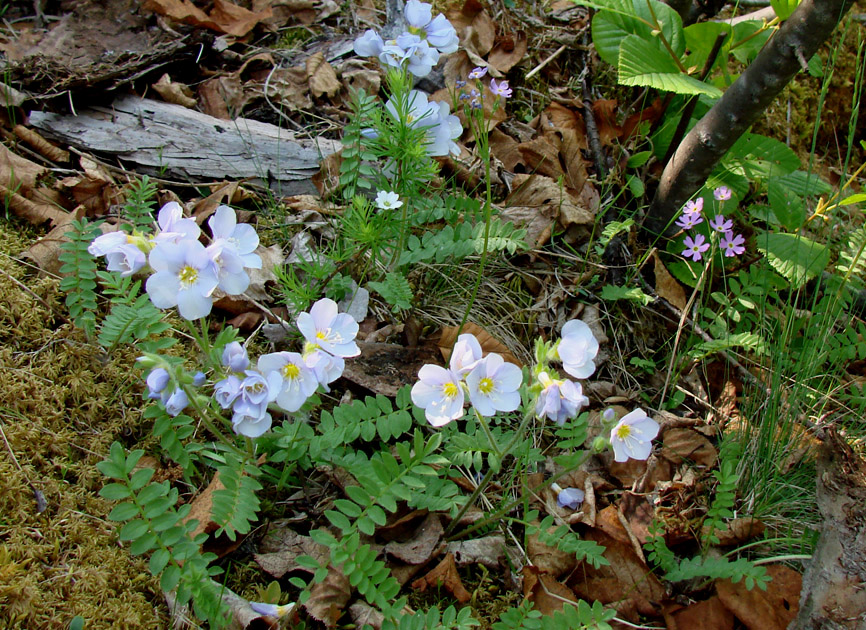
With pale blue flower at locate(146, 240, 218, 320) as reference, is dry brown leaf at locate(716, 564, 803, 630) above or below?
below

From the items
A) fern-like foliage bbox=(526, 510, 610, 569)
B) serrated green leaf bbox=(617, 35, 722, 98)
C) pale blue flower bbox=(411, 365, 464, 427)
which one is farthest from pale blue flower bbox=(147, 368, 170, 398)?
serrated green leaf bbox=(617, 35, 722, 98)

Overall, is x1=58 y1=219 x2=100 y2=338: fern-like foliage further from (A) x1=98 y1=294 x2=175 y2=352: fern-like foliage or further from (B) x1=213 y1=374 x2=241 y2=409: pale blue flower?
(B) x1=213 y1=374 x2=241 y2=409: pale blue flower

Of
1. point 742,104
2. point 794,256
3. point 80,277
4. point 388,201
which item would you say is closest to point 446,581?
point 388,201

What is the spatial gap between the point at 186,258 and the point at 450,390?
0.74 metres

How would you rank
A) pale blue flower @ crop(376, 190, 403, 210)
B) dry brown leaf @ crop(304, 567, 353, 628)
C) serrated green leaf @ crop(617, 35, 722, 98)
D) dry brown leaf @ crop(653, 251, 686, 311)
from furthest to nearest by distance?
dry brown leaf @ crop(653, 251, 686, 311)
serrated green leaf @ crop(617, 35, 722, 98)
pale blue flower @ crop(376, 190, 403, 210)
dry brown leaf @ crop(304, 567, 353, 628)

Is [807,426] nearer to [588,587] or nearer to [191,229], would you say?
[588,587]

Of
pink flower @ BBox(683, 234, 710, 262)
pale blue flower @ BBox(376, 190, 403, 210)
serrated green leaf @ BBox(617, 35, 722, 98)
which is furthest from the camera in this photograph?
pink flower @ BBox(683, 234, 710, 262)

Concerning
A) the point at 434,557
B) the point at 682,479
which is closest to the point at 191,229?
the point at 434,557

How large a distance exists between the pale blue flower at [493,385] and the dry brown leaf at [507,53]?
8.69ft

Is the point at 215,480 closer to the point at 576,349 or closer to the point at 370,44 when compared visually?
the point at 576,349

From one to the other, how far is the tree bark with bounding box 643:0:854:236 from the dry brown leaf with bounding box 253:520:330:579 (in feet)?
6.99

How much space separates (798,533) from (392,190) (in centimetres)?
200

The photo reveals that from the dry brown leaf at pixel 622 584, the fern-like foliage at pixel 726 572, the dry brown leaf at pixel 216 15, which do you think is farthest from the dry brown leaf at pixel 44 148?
the fern-like foliage at pixel 726 572

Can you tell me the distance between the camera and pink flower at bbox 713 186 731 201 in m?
2.86
